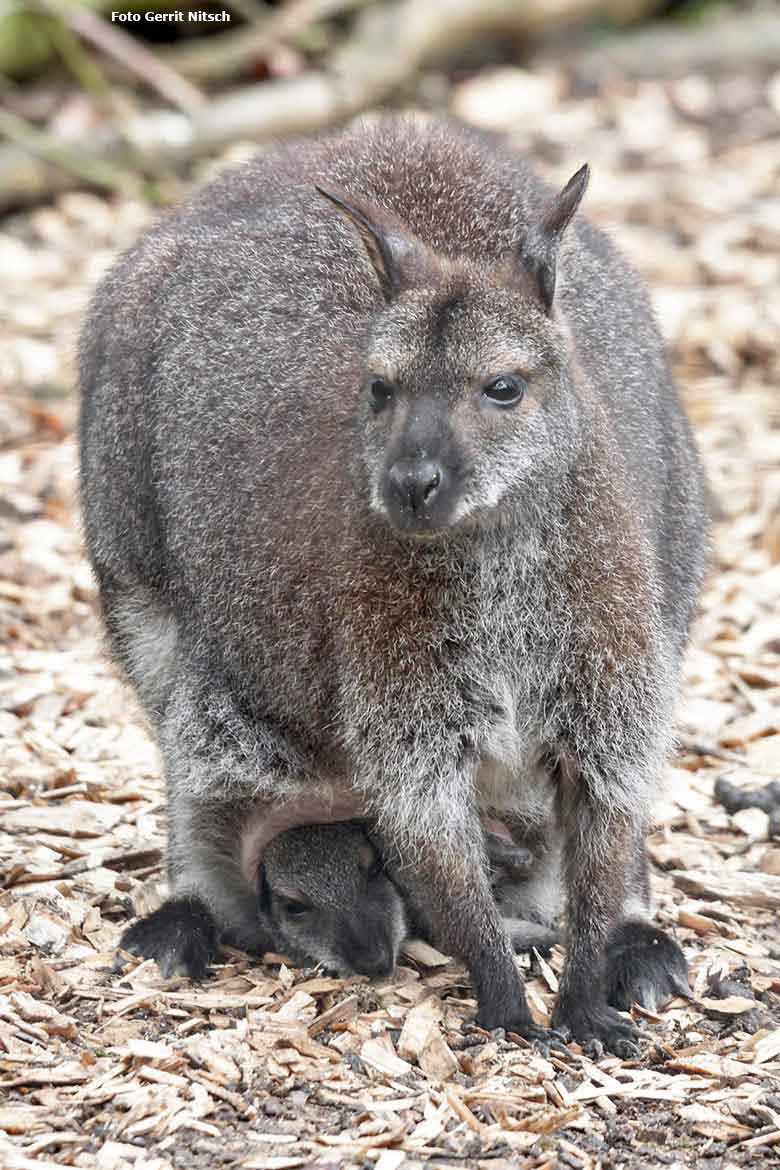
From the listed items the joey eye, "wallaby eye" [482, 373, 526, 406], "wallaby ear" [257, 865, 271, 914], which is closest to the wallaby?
"wallaby eye" [482, 373, 526, 406]

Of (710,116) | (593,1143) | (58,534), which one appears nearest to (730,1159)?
(593,1143)

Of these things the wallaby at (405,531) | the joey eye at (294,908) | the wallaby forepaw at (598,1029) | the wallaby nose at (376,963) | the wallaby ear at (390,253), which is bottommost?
the wallaby forepaw at (598,1029)

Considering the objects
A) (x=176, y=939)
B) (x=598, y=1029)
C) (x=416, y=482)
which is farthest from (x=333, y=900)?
(x=416, y=482)

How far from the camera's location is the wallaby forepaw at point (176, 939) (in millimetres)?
4926

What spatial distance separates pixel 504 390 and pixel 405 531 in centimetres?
40

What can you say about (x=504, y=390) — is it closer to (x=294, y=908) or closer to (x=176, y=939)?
(x=294, y=908)

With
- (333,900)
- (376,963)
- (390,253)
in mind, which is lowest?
(376,963)

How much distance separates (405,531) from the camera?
166 inches

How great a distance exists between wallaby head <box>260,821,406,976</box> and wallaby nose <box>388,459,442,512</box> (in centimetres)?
129

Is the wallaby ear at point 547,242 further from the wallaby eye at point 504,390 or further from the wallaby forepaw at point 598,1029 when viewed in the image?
the wallaby forepaw at point 598,1029

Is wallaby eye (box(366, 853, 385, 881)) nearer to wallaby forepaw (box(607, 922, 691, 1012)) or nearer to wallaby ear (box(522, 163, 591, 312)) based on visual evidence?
wallaby forepaw (box(607, 922, 691, 1012))

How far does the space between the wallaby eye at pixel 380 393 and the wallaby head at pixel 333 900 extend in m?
1.32

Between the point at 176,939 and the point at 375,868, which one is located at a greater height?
the point at 375,868

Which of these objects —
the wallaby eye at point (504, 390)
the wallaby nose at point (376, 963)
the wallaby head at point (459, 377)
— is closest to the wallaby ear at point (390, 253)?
the wallaby head at point (459, 377)
